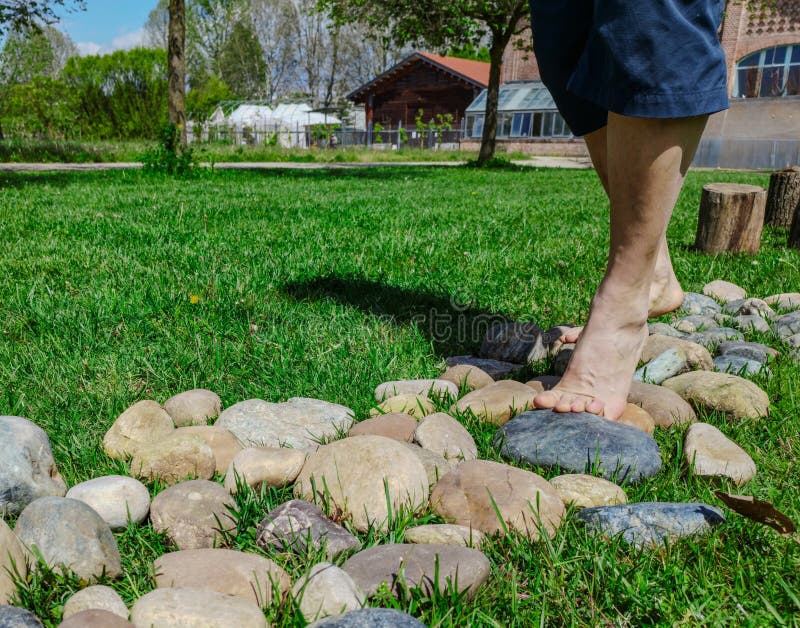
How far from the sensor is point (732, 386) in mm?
1754

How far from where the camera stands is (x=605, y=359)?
1.71 meters

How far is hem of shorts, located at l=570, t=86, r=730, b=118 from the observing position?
4.75 feet

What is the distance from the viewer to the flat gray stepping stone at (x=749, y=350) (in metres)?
2.10

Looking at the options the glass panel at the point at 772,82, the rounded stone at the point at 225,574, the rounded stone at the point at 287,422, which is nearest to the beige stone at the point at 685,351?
the rounded stone at the point at 287,422

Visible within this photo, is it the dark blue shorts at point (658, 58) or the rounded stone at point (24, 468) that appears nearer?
the rounded stone at point (24, 468)

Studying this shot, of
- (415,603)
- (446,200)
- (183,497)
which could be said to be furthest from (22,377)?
(446,200)

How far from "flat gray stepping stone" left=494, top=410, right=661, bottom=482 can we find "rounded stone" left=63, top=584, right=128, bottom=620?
85cm

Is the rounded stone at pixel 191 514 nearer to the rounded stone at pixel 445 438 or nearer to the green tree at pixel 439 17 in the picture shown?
the rounded stone at pixel 445 438

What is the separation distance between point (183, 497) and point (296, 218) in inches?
149

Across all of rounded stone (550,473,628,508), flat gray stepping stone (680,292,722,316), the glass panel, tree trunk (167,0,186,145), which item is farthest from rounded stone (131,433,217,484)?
the glass panel

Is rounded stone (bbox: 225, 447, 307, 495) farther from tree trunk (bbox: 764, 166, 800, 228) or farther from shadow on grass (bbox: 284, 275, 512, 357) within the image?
tree trunk (bbox: 764, 166, 800, 228)

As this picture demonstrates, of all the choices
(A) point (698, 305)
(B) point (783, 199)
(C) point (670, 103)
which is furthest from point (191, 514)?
(B) point (783, 199)

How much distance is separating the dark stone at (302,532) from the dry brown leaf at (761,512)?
67 cm

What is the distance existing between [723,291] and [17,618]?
9.95ft
